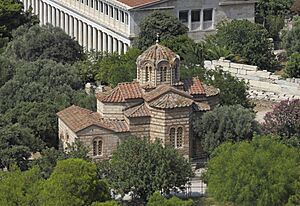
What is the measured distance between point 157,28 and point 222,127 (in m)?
30.6

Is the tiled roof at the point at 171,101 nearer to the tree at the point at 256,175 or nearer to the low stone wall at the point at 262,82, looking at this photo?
the tree at the point at 256,175

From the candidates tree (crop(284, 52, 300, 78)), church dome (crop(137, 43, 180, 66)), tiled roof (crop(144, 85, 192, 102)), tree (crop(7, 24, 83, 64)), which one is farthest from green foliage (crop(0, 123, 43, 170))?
tree (crop(284, 52, 300, 78))

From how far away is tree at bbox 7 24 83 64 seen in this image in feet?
306

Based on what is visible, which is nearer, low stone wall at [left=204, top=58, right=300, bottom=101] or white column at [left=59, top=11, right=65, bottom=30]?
low stone wall at [left=204, top=58, right=300, bottom=101]

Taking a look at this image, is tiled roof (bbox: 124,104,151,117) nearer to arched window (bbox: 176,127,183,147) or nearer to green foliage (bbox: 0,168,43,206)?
arched window (bbox: 176,127,183,147)

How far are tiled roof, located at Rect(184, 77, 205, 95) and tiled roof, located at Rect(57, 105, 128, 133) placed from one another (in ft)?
15.7

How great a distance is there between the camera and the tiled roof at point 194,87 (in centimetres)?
6800

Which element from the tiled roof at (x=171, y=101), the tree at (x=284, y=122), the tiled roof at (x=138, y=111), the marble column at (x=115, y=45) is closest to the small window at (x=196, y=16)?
the marble column at (x=115, y=45)

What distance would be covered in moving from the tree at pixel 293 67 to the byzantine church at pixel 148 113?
1887 cm

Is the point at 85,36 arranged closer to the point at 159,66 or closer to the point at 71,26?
the point at 71,26

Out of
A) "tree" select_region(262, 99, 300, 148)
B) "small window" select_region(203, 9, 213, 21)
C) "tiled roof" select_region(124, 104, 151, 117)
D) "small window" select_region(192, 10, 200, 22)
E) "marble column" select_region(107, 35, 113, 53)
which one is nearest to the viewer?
"tiled roof" select_region(124, 104, 151, 117)

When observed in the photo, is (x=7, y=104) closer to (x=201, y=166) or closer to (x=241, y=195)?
(x=201, y=166)

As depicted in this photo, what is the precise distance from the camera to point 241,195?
55.8 metres

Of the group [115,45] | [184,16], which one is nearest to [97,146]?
[115,45]
